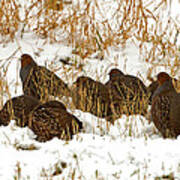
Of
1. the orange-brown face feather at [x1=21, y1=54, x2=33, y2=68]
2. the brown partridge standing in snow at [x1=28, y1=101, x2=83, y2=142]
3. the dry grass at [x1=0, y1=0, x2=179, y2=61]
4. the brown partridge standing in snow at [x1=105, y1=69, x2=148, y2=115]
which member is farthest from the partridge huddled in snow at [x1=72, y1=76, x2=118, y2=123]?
the dry grass at [x1=0, y1=0, x2=179, y2=61]

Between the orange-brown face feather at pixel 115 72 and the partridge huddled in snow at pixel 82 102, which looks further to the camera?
the orange-brown face feather at pixel 115 72

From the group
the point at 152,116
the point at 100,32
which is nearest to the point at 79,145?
the point at 152,116

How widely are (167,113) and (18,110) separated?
1.84 meters

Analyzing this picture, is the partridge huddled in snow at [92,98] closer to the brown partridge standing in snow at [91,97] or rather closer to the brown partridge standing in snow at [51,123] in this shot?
the brown partridge standing in snow at [91,97]

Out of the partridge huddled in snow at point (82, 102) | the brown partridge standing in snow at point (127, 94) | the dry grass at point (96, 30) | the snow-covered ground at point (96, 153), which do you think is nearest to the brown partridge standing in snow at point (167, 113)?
the partridge huddled in snow at point (82, 102)

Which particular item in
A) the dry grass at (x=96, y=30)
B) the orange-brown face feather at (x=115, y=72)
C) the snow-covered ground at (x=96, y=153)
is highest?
the dry grass at (x=96, y=30)

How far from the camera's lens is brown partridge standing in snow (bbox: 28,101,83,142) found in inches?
194

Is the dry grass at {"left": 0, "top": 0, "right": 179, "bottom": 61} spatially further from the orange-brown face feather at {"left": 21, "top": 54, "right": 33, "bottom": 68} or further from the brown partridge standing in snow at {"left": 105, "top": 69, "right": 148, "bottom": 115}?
the brown partridge standing in snow at {"left": 105, "top": 69, "right": 148, "bottom": 115}

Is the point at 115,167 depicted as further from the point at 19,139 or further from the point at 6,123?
the point at 6,123

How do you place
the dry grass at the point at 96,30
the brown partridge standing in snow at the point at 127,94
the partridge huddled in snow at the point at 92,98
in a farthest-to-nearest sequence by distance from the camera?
the dry grass at the point at 96,30 < the partridge huddled in snow at the point at 92,98 < the brown partridge standing in snow at the point at 127,94

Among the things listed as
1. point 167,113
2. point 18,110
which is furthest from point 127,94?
point 18,110

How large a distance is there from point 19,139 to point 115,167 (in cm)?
129

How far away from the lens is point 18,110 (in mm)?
5559

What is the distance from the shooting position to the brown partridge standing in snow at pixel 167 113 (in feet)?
16.2
